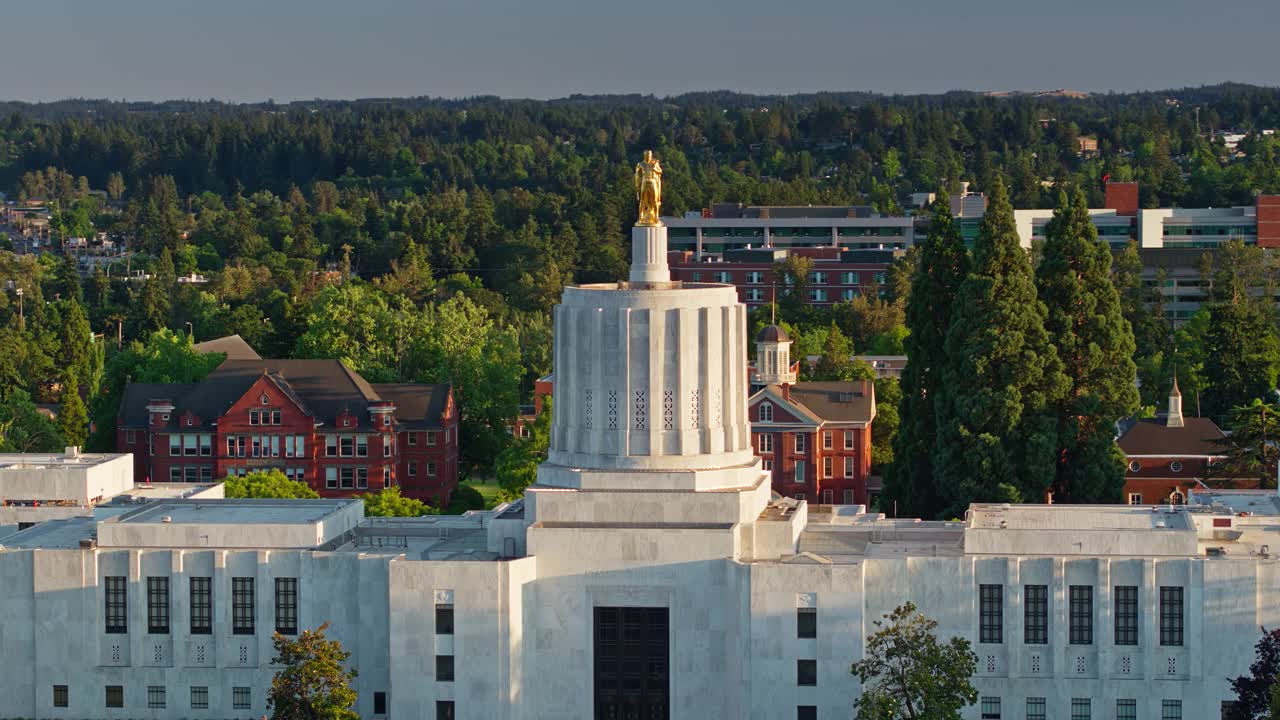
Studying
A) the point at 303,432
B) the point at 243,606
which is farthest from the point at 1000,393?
the point at 303,432

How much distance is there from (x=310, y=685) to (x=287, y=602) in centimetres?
522

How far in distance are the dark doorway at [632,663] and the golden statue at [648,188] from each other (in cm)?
1046

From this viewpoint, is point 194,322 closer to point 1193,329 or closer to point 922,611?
point 1193,329

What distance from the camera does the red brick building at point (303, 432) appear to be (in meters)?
116

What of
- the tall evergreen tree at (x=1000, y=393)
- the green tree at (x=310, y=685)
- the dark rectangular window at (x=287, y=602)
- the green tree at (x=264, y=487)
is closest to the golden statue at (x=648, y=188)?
the dark rectangular window at (x=287, y=602)

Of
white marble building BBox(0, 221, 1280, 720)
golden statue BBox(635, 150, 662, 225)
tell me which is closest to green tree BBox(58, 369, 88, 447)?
white marble building BBox(0, 221, 1280, 720)

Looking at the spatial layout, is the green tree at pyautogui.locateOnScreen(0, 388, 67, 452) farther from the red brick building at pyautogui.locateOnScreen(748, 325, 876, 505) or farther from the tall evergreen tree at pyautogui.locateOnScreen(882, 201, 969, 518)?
the tall evergreen tree at pyautogui.locateOnScreen(882, 201, 969, 518)

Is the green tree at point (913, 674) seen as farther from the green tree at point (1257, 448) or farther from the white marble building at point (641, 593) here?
the green tree at point (1257, 448)

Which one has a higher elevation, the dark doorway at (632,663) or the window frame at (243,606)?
the window frame at (243,606)

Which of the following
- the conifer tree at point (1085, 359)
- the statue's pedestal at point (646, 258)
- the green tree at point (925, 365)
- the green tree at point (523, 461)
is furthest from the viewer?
the green tree at point (523, 461)

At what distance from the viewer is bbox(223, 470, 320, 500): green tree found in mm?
96438

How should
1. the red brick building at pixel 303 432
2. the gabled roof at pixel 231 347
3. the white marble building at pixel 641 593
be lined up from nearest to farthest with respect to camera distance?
the white marble building at pixel 641 593 → the red brick building at pixel 303 432 → the gabled roof at pixel 231 347

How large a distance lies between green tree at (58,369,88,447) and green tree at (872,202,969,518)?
4701 cm

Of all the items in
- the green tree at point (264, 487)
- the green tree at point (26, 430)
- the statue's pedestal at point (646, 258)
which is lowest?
the green tree at point (264, 487)
